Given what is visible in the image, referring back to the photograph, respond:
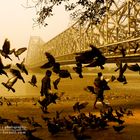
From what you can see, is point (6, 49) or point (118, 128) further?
Result: point (118, 128)

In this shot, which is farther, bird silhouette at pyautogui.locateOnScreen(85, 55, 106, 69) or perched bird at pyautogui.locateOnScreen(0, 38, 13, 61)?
bird silhouette at pyautogui.locateOnScreen(85, 55, 106, 69)

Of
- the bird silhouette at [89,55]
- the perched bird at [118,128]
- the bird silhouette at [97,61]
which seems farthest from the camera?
the perched bird at [118,128]

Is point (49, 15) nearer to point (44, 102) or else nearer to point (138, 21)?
point (138, 21)

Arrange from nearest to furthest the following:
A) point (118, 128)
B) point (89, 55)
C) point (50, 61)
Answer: point (89, 55), point (50, 61), point (118, 128)

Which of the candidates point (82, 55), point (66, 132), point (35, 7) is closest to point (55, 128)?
point (66, 132)

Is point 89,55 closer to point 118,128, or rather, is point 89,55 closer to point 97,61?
point 97,61

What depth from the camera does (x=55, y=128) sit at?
22.4 feet

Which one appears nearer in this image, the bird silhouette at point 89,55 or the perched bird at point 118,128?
the bird silhouette at point 89,55

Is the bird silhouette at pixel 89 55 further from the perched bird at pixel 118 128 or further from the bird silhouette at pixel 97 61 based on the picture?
the perched bird at pixel 118 128

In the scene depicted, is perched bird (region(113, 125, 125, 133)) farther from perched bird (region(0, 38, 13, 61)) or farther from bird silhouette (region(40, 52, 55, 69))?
perched bird (region(0, 38, 13, 61))

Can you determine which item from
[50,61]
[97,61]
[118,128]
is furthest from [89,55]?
[118,128]

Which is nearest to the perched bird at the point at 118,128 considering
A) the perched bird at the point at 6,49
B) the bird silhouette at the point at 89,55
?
the bird silhouette at the point at 89,55

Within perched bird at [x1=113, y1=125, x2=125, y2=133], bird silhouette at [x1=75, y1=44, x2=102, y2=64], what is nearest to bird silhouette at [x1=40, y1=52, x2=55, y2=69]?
bird silhouette at [x1=75, y1=44, x2=102, y2=64]

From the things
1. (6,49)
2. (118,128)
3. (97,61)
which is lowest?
(118,128)
